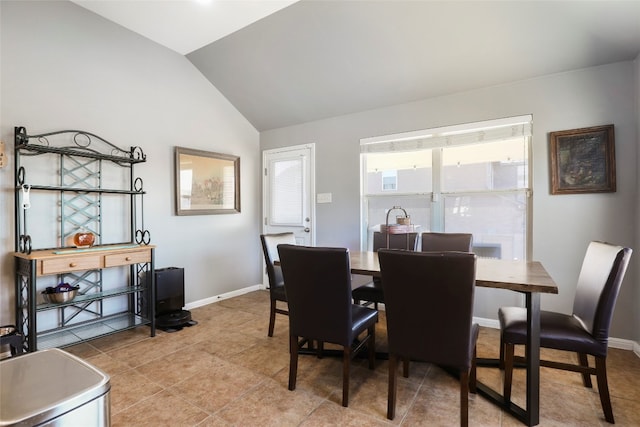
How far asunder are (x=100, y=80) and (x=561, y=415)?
4.52 metres

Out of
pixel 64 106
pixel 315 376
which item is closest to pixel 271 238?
pixel 315 376

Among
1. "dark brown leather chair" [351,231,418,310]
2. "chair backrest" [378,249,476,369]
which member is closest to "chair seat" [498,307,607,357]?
"chair backrest" [378,249,476,369]

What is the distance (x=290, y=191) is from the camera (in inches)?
176

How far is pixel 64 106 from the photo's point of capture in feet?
9.30

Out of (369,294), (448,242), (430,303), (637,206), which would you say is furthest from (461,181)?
(430,303)

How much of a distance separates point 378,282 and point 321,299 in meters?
1.22

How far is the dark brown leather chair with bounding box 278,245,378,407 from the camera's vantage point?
1829 millimetres

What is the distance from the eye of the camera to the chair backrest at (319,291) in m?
1.82

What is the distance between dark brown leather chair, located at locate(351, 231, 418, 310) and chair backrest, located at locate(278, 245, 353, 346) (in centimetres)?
77

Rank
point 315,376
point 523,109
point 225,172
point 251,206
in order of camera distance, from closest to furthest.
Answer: point 315,376
point 523,109
point 225,172
point 251,206

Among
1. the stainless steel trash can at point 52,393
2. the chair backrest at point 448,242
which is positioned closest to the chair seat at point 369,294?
the chair backrest at point 448,242

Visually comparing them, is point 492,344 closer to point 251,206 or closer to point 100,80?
point 251,206

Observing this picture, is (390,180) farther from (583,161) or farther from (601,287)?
(601,287)

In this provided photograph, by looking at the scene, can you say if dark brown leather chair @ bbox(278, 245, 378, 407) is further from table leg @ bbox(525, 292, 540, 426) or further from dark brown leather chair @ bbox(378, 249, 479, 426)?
table leg @ bbox(525, 292, 540, 426)
